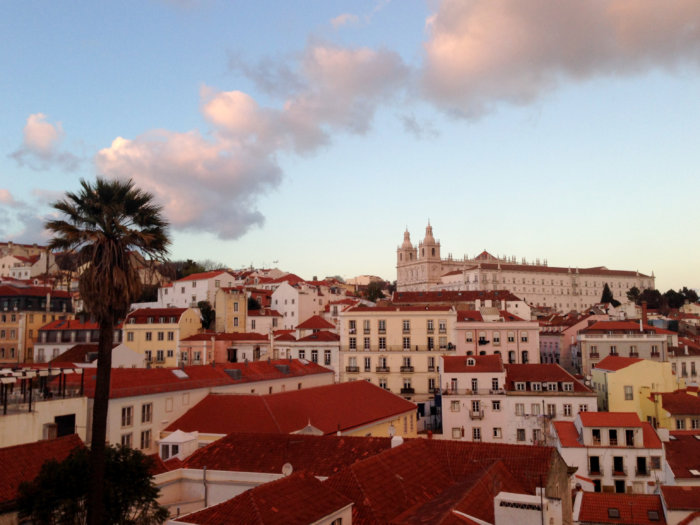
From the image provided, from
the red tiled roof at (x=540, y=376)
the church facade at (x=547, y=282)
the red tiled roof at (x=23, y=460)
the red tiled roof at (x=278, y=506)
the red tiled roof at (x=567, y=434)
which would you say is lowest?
the red tiled roof at (x=567, y=434)

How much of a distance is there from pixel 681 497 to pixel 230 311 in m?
64.4

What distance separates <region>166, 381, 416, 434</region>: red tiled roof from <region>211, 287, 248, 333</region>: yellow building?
134ft

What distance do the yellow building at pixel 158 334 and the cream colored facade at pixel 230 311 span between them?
8.20 metres

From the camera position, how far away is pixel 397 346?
206 feet

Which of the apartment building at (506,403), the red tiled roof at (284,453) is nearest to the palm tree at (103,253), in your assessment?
the red tiled roof at (284,453)

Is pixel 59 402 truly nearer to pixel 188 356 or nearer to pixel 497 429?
pixel 497 429

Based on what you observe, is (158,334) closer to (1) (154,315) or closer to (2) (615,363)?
(1) (154,315)

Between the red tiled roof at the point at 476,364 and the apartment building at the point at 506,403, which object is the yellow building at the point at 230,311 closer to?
the red tiled roof at the point at 476,364

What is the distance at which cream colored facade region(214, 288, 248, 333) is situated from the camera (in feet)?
264

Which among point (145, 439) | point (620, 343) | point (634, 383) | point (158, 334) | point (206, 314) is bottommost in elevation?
point (145, 439)

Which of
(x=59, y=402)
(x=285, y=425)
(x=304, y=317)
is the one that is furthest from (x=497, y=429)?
(x=304, y=317)

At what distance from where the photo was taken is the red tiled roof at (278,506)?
14.0 metres

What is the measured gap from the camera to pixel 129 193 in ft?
53.3

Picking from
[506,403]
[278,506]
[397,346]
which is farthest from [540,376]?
[278,506]
